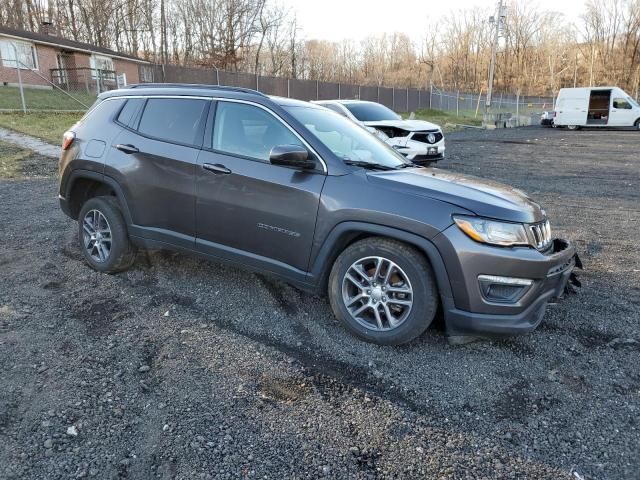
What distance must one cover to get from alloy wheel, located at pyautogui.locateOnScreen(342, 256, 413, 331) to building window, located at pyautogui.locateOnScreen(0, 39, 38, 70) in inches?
1368

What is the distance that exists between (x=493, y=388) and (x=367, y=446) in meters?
1.01

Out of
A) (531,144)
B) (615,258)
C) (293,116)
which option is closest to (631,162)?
(531,144)

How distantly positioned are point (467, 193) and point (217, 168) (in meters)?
1.92

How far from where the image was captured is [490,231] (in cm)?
315

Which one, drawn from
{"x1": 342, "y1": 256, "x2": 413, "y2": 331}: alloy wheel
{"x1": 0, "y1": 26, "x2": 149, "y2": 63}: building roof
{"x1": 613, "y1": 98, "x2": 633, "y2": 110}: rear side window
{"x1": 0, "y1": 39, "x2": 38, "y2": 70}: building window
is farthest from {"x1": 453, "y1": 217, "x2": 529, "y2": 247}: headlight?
{"x1": 0, "y1": 26, "x2": 149, "y2": 63}: building roof

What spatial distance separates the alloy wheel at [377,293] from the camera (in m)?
3.38

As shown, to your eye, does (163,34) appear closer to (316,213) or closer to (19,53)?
(19,53)

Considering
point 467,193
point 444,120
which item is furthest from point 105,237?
point 444,120

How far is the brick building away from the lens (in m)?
31.3

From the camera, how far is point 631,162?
1455cm

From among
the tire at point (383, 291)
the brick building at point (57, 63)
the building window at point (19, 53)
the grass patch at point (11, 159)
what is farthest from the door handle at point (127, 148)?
the building window at point (19, 53)

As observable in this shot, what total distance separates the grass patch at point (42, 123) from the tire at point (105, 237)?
1033 centimetres

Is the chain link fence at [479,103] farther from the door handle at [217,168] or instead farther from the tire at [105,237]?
the door handle at [217,168]

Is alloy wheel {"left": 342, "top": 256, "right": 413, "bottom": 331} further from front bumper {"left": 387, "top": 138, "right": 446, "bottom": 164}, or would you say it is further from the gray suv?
front bumper {"left": 387, "top": 138, "right": 446, "bottom": 164}
